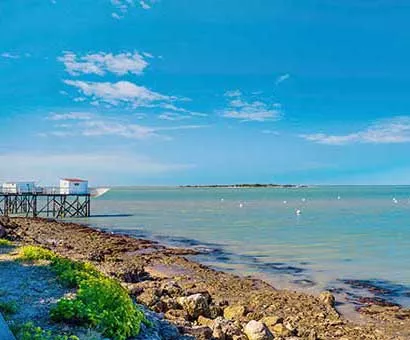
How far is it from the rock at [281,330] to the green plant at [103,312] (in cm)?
449

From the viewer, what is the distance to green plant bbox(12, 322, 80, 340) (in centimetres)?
627

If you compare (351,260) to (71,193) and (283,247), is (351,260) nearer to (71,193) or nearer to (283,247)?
→ (283,247)

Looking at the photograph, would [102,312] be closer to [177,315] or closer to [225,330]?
[225,330]

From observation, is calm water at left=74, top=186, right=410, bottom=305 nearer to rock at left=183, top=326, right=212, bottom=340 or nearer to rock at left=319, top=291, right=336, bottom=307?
rock at left=319, top=291, right=336, bottom=307

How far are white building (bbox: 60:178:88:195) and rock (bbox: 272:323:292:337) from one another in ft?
151

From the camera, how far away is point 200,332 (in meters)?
9.52

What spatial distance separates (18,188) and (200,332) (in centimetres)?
4932

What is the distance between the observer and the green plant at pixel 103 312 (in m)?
7.23

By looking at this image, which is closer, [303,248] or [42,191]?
[303,248]

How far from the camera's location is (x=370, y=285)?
62.7ft

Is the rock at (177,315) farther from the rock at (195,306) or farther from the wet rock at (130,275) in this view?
the wet rock at (130,275)

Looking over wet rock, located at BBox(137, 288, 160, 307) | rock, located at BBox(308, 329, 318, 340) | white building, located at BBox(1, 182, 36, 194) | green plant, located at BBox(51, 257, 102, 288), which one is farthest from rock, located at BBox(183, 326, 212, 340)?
white building, located at BBox(1, 182, 36, 194)

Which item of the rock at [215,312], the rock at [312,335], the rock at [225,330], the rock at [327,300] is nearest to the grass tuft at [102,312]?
the rock at [225,330]

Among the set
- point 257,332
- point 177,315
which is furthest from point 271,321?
point 177,315
